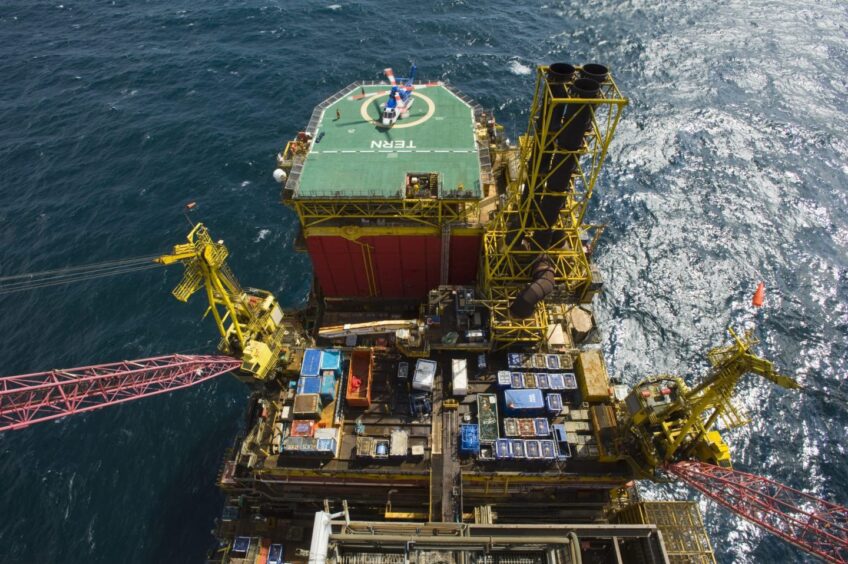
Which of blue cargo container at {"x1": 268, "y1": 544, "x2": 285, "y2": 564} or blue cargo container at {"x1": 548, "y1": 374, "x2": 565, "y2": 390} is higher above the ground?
blue cargo container at {"x1": 548, "y1": 374, "x2": 565, "y2": 390}

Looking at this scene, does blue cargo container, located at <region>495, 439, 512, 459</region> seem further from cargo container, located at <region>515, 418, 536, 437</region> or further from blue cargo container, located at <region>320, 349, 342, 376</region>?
blue cargo container, located at <region>320, 349, 342, 376</region>

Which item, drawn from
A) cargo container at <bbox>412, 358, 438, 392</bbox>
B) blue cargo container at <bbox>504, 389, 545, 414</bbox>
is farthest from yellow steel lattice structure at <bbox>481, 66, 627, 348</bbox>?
cargo container at <bbox>412, 358, 438, 392</bbox>

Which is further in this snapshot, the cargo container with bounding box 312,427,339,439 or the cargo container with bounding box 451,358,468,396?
the cargo container with bounding box 451,358,468,396

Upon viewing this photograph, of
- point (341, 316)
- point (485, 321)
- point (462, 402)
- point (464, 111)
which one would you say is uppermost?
point (464, 111)

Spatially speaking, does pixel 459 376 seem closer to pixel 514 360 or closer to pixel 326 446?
pixel 514 360

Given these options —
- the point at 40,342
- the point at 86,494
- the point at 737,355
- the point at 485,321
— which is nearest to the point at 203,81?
the point at 40,342

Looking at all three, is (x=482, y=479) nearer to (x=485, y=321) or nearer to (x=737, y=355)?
(x=485, y=321)

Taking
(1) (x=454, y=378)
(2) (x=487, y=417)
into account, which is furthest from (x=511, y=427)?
(1) (x=454, y=378)
